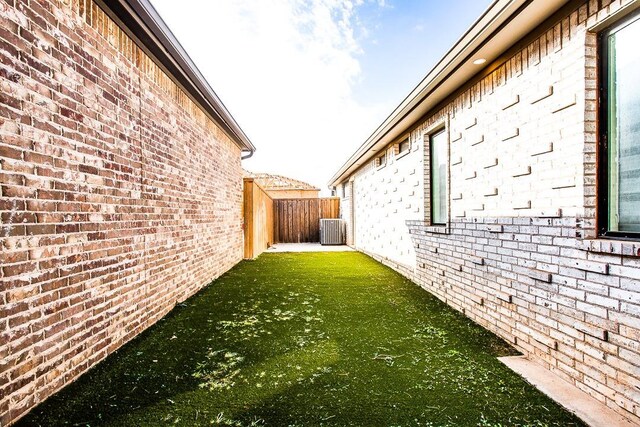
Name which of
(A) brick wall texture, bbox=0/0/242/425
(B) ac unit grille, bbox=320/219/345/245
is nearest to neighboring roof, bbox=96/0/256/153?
(A) brick wall texture, bbox=0/0/242/425

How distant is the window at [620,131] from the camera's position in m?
2.09

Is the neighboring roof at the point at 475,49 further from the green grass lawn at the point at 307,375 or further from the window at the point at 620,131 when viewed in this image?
the green grass lawn at the point at 307,375

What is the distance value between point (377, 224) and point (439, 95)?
184 inches

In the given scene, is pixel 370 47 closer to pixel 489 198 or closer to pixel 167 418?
pixel 489 198

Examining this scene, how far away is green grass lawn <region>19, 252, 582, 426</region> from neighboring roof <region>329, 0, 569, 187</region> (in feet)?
9.68

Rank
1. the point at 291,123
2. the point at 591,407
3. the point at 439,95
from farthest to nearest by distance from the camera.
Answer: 1. the point at 291,123
2. the point at 439,95
3. the point at 591,407

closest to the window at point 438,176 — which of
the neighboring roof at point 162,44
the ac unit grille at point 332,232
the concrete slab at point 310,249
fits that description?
the neighboring roof at point 162,44

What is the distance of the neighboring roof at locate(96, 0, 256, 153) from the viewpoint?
301 centimetres

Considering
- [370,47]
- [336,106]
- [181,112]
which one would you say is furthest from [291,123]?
[181,112]

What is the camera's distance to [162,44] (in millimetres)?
3717

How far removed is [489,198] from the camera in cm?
362

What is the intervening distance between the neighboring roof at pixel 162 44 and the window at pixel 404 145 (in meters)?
3.76

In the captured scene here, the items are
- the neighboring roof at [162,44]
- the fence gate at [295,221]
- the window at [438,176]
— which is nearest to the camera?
the neighboring roof at [162,44]

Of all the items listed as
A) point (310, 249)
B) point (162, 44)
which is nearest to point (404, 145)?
point (162, 44)
